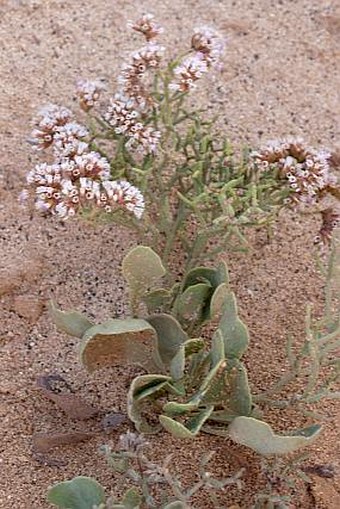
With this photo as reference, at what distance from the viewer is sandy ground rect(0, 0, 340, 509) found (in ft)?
6.79

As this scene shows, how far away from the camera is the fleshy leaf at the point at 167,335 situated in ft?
6.40

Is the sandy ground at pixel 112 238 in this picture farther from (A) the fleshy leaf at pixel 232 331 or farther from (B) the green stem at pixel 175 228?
(A) the fleshy leaf at pixel 232 331

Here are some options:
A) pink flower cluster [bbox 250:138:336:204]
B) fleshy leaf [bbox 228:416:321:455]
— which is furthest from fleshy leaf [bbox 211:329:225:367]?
pink flower cluster [bbox 250:138:336:204]

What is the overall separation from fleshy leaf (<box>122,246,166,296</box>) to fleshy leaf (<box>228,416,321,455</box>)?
0.32 meters

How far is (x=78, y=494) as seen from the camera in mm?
1791

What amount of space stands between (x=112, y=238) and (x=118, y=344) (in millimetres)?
598

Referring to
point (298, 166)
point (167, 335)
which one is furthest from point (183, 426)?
point (298, 166)

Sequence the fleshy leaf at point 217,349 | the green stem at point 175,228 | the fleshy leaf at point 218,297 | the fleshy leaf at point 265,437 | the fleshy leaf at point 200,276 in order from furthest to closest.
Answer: the green stem at point 175,228
the fleshy leaf at point 200,276
the fleshy leaf at point 218,297
the fleshy leaf at point 217,349
the fleshy leaf at point 265,437

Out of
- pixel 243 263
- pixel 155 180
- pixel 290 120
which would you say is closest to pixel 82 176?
pixel 155 180

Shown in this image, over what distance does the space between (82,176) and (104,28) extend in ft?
3.84

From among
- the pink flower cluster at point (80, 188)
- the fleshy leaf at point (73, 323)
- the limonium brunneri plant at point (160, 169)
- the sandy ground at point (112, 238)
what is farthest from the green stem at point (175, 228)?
the fleshy leaf at point (73, 323)

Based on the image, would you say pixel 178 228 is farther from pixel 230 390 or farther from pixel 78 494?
Answer: pixel 78 494

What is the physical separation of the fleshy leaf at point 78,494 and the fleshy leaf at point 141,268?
393 mm

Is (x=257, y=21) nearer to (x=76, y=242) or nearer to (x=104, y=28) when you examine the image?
(x=104, y=28)
